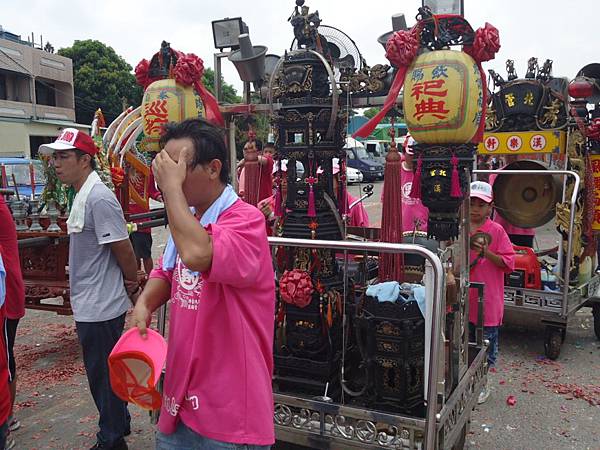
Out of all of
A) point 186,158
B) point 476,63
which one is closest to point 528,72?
point 476,63

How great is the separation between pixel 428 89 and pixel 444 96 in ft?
0.35

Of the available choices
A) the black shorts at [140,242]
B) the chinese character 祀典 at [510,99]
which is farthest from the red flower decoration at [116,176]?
the chinese character 祀典 at [510,99]

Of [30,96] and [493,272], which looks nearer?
[493,272]

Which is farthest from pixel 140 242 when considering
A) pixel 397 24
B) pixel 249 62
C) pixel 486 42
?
pixel 486 42

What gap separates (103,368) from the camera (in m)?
3.14

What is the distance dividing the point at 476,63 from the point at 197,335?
2.37 m

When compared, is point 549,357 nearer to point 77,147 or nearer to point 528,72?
point 528,72

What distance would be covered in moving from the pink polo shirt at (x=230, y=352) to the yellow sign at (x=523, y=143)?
184 inches

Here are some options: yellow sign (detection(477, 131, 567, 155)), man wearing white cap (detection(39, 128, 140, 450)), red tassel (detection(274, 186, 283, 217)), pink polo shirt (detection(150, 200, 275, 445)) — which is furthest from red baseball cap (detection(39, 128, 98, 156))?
yellow sign (detection(477, 131, 567, 155))

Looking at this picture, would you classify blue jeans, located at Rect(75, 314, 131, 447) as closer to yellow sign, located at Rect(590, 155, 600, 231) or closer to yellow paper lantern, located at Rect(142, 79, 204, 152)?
yellow paper lantern, located at Rect(142, 79, 204, 152)

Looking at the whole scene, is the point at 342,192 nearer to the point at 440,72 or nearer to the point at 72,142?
the point at 440,72

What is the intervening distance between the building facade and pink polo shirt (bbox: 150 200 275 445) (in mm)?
23117

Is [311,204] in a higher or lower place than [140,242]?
higher

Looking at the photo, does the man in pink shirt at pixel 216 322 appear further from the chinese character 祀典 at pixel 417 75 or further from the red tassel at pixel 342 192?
the red tassel at pixel 342 192
